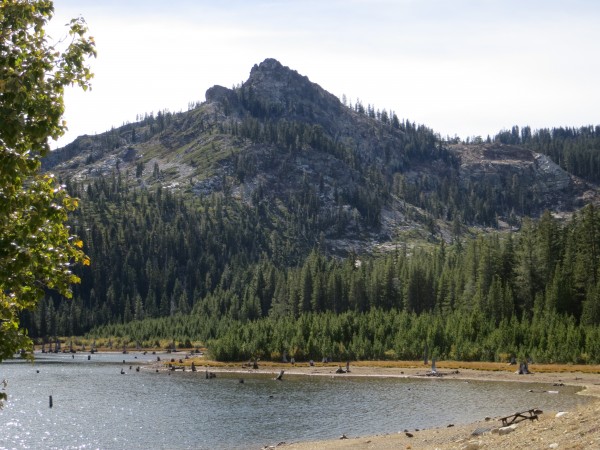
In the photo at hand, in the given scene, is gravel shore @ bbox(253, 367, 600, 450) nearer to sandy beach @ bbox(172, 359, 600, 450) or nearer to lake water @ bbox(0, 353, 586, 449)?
sandy beach @ bbox(172, 359, 600, 450)

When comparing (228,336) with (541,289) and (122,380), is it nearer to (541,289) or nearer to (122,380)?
(122,380)

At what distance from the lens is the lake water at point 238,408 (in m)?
61.4

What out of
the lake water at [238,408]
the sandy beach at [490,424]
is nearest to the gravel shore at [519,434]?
the sandy beach at [490,424]

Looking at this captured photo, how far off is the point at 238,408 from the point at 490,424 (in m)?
39.7

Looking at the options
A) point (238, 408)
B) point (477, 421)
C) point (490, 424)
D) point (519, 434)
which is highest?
point (519, 434)

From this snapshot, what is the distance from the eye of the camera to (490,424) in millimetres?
47000

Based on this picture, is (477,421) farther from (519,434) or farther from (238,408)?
(238,408)

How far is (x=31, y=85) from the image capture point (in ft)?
47.1

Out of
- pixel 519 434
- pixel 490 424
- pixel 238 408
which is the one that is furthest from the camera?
pixel 238 408

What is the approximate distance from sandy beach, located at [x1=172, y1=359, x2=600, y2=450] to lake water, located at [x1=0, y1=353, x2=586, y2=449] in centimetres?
426

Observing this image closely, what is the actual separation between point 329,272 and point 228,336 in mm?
54253

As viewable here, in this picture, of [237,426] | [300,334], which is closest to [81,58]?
[237,426]

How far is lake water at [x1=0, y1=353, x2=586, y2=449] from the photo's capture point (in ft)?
201

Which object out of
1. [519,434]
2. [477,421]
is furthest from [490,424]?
[519,434]
